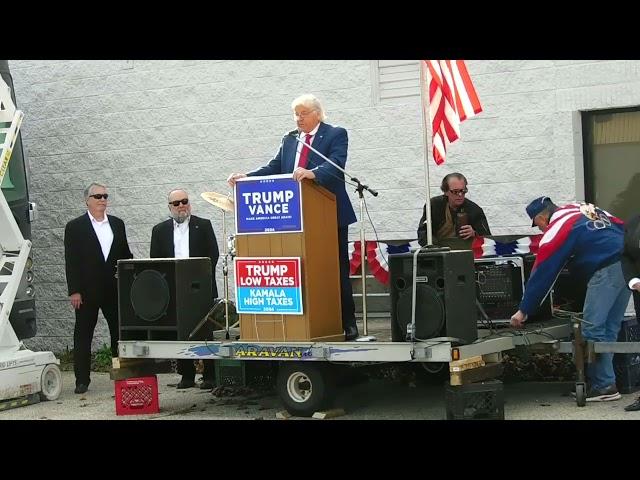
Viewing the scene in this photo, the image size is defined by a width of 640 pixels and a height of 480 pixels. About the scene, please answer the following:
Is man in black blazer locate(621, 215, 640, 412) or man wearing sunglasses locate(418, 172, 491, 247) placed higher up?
man wearing sunglasses locate(418, 172, 491, 247)

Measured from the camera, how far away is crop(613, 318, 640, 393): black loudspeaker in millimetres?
9242

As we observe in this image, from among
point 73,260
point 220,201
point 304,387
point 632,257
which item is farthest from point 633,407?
point 73,260

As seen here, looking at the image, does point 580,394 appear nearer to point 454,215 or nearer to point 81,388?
point 454,215

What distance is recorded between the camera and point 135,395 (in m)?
9.41

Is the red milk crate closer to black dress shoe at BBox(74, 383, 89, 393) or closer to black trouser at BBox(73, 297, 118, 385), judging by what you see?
black trouser at BBox(73, 297, 118, 385)

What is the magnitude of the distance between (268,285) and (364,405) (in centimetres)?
148

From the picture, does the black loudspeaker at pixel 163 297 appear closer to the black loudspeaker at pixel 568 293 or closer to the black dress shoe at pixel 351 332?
the black dress shoe at pixel 351 332

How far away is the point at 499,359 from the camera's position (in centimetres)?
838

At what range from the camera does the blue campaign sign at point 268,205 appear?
8461mm

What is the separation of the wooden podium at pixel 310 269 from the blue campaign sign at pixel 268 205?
0.16 feet

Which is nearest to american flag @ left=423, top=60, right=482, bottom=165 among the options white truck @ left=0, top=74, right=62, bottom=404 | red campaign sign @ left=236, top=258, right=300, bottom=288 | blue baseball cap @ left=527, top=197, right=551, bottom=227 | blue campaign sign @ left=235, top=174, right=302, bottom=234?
blue baseball cap @ left=527, top=197, right=551, bottom=227

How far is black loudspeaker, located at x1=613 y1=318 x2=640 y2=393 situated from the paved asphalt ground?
0.46 feet
